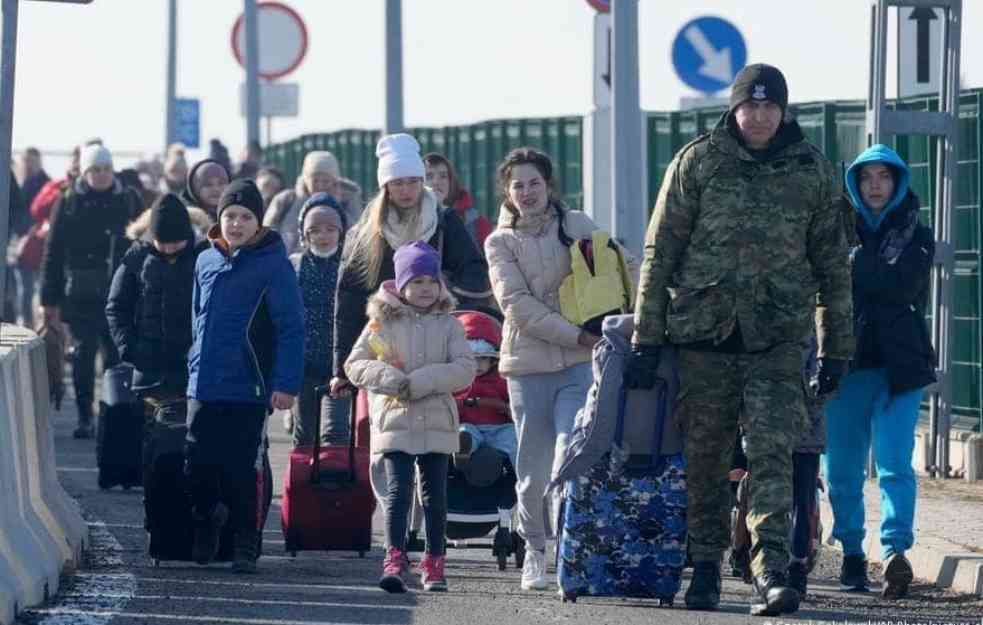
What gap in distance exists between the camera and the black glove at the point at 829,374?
1198 cm

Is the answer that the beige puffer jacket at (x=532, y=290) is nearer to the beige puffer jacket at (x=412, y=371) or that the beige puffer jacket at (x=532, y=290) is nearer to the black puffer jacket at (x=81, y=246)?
the beige puffer jacket at (x=412, y=371)

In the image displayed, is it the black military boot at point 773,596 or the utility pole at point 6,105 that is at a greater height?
the utility pole at point 6,105

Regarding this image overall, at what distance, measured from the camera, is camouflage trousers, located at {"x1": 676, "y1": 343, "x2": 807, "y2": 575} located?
465 inches

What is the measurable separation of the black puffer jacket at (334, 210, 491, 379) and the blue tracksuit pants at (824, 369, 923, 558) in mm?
1894

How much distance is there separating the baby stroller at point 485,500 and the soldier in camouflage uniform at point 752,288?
1890mm

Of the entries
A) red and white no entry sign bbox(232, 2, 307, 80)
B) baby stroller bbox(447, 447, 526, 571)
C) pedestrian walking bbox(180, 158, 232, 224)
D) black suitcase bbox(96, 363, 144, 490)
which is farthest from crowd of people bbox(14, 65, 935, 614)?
red and white no entry sign bbox(232, 2, 307, 80)

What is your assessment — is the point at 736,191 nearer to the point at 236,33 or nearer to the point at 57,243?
the point at 57,243

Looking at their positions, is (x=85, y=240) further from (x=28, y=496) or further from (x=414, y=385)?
(x=414, y=385)

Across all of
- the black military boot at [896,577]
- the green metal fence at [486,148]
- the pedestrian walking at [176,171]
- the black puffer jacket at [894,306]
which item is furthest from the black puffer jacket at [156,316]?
the pedestrian walking at [176,171]

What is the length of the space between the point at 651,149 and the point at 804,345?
12.8 m

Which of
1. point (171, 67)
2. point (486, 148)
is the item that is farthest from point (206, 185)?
point (171, 67)

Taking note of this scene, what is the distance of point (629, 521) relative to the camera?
1208cm

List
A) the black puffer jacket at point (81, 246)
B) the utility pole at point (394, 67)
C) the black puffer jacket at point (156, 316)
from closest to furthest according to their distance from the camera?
the black puffer jacket at point (156, 316) < the black puffer jacket at point (81, 246) < the utility pole at point (394, 67)

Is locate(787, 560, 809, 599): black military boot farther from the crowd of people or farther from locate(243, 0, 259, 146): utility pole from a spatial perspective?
locate(243, 0, 259, 146): utility pole
